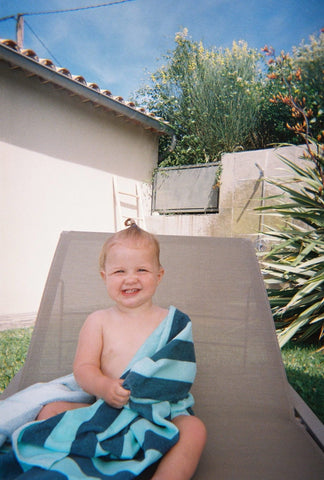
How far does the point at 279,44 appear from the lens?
20.9ft

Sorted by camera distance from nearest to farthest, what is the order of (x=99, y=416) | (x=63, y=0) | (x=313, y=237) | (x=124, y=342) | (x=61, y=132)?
1. (x=99, y=416)
2. (x=124, y=342)
3. (x=313, y=237)
4. (x=61, y=132)
5. (x=63, y=0)

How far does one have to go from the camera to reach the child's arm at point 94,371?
1037 mm

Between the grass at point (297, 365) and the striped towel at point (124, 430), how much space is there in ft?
4.07

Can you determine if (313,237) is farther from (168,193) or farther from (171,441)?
(168,193)

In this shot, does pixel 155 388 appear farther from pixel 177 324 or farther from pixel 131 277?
pixel 131 277

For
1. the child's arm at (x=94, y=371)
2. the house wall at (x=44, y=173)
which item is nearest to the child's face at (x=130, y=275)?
the child's arm at (x=94, y=371)

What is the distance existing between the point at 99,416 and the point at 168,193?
5.22m

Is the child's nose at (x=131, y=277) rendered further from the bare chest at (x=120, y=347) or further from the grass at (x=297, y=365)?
the grass at (x=297, y=365)

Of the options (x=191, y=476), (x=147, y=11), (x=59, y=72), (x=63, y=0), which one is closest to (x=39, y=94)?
(x=59, y=72)

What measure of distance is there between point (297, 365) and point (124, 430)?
194cm

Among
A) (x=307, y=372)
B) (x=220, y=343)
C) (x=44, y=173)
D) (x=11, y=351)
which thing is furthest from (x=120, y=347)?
(x=44, y=173)

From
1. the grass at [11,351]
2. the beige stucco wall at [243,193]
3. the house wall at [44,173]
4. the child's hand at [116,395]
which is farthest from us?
the beige stucco wall at [243,193]

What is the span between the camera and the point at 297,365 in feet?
8.41

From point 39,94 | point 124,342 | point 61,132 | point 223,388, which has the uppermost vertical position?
point 39,94
